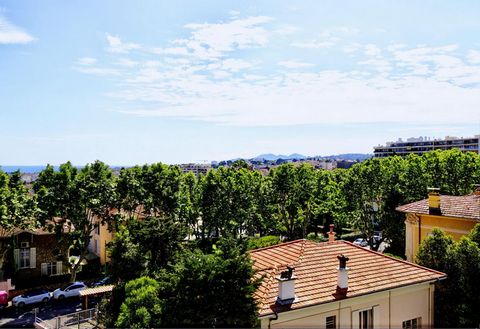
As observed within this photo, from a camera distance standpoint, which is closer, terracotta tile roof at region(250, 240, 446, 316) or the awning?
terracotta tile roof at region(250, 240, 446, 316)

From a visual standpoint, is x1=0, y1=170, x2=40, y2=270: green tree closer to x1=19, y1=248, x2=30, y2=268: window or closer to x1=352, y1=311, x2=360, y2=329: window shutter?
x1=19, y1=248, x2=30, y2=268: window

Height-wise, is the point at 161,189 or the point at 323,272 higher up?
the point at 161,189

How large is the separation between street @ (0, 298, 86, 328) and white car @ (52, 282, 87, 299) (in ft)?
1.41

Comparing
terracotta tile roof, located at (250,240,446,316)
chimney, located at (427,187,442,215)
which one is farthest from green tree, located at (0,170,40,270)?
chimney, located at (427,187,442,215)

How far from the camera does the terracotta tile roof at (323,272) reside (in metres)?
14.0

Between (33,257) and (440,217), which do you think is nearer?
(440,217)

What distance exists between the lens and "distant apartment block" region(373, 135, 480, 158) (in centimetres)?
14838

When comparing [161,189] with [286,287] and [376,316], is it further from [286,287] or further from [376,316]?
[286,287]

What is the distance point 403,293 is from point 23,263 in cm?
3589

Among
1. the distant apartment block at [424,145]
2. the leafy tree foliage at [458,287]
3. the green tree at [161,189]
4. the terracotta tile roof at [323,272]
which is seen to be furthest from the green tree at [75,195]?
the distant apartment block at [424,145]

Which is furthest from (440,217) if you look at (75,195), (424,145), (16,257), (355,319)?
(424,145)

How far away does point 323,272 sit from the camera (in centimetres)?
1568

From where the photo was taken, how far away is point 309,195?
5134 centimetres

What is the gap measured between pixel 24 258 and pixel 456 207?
37.5 m
